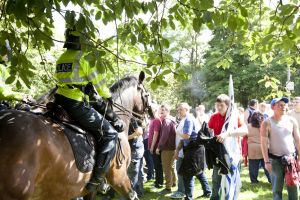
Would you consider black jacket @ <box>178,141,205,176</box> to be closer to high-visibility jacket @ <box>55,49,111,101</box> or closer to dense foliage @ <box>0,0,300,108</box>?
dense foliage @ <box>0,0,300,108</box>

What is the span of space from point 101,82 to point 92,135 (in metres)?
0.69

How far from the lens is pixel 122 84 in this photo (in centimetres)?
595

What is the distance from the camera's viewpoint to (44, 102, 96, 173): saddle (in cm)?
413

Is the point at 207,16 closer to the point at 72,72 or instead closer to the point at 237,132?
the point at 72,72

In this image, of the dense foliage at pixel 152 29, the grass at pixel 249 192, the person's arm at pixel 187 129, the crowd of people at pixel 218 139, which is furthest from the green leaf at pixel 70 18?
the grass at pixel 249 192

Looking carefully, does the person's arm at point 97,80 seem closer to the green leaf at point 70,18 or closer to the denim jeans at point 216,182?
the green leaf at point 70,18

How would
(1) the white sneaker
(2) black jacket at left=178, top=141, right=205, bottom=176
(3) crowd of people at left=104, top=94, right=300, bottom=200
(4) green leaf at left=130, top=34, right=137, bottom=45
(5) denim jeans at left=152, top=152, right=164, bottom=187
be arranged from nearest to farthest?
(4) green leaf at left=130, top=34, right=137, bottom=45 → (3) crowd of people at left=104, top=94, right=300, bottom=200 → (2) black jacket at left=178, top=141, right=205, bottom=176 → (1) the white sneaker → (5) denim jeans at left=152, top=152, right=164, bottom=187

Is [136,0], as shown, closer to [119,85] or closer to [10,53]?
[10,53]

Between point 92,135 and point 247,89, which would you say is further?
point 247,89

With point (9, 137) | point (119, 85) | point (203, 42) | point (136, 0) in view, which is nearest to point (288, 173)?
point (119, 85)

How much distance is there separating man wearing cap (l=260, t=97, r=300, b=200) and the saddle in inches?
118

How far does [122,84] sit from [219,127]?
1896 mm

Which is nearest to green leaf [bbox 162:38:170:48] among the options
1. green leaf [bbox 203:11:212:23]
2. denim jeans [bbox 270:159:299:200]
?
green leaf [bbox 203:11:212:23]

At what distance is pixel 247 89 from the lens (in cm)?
3488
